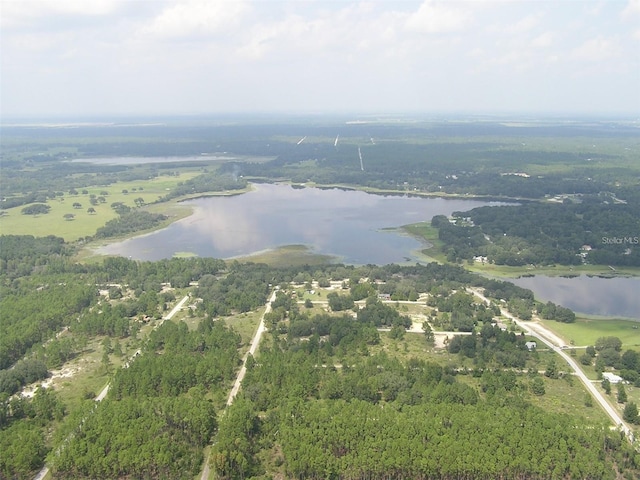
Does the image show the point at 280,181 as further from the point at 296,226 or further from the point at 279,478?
the point at 279,478

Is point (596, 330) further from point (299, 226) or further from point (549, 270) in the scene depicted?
point (299, 226)

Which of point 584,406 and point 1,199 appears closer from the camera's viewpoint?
point 584,406

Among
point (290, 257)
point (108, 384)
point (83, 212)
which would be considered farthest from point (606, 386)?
point (83, 212)

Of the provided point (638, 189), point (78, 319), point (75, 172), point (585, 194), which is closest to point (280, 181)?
point (75, 172)

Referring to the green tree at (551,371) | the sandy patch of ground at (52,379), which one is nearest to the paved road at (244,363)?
the sandy patch of ground at (52,379)

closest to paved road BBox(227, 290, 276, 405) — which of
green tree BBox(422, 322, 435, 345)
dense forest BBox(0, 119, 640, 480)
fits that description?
dense forest BBox(0, 119, 640, 480)

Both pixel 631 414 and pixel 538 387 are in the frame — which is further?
pixel 538 387
